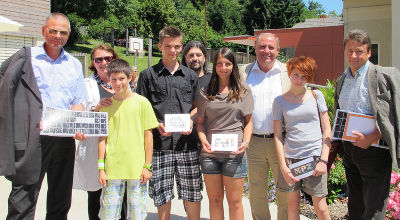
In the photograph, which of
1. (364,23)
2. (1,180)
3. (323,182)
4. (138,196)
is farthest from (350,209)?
(364,23)

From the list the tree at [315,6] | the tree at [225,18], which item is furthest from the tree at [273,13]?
the tree at [315,6]

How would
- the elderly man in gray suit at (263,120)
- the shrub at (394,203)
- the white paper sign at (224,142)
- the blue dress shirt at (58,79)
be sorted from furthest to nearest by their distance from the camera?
1. the shrub at (394,203)
2. the elderly man in gray suit at (263,120)
3. the white paper sign at (224,142)
4. the blue dress shirt at (58,79)

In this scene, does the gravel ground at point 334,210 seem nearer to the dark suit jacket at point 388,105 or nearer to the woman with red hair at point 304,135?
the woman with red hair at point 304,135

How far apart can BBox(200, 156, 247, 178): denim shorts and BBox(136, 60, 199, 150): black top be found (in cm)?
36

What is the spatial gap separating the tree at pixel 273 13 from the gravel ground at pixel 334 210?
51.8 meters

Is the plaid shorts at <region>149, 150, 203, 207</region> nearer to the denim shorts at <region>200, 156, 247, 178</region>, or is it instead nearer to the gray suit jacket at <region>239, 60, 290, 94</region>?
the denim shorts at <region>200, 156, 247, 178</region>

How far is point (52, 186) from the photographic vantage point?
3.36m

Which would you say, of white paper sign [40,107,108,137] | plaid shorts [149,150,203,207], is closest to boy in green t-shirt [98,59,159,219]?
white paper sign [40,107,108,137]

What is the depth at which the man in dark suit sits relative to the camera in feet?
9.48

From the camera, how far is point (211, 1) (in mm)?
72375

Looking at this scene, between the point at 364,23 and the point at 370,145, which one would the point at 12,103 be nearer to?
the point at 370,145

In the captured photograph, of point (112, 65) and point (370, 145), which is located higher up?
point (112, 65)

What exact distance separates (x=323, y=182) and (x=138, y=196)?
174cm

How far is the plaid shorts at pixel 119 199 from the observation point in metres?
3.19
